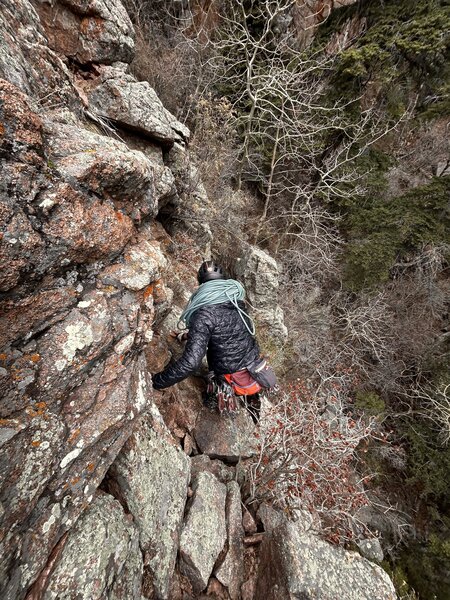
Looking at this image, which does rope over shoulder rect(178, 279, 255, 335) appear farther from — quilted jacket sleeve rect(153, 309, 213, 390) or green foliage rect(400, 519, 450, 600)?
green foliage rect(400, 519, 450, 600)

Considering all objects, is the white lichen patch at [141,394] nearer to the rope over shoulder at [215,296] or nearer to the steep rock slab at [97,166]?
the rope over shoulder at [215,296]

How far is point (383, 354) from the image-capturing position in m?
8.84

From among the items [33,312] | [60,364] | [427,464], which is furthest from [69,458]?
[427,464]

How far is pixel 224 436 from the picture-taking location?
11.7ft

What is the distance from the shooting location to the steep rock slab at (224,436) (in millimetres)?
3375

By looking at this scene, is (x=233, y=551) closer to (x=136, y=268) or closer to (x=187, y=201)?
(x=136, y=268)

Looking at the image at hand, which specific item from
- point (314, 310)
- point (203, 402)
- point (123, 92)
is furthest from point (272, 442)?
point (314, 310)

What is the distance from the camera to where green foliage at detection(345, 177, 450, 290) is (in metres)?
7.31

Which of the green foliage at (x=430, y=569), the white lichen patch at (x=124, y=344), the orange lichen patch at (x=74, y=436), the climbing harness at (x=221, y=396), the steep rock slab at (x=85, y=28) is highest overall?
the steep rock slab at (x=85, y=28)

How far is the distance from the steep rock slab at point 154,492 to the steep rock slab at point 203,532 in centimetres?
15

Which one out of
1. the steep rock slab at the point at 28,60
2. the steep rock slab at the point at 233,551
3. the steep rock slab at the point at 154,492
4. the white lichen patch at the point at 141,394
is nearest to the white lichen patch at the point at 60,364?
the white lichen patch at the point at 141,394

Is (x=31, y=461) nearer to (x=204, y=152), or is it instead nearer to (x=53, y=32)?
(x=53, y=32)

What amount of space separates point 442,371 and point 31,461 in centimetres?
1020

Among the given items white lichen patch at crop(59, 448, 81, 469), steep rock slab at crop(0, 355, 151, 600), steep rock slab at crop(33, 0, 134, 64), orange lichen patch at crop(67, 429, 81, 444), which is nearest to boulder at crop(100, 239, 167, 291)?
steep rock slab at crop(0, 355, 151, 600)
